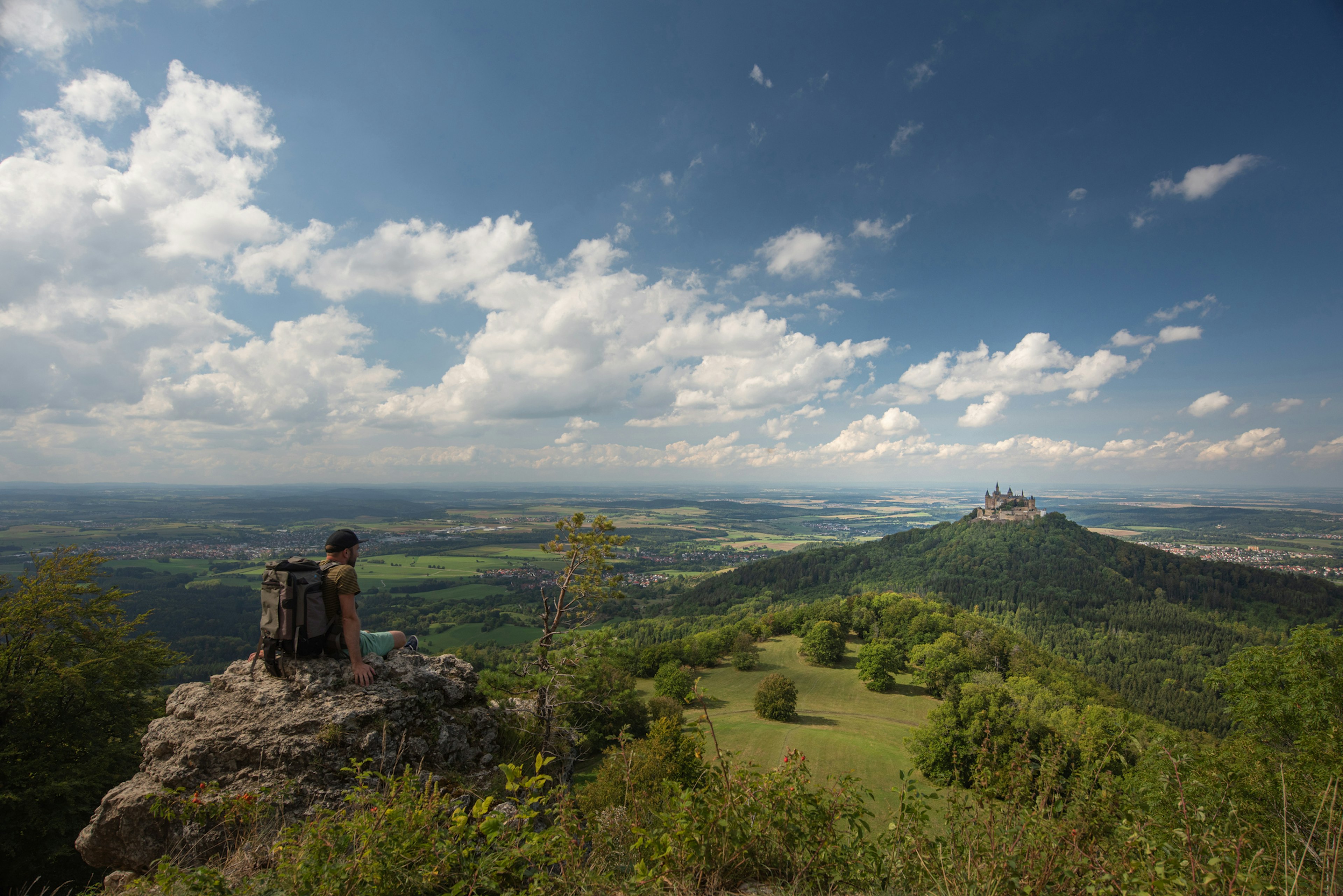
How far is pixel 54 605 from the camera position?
11438mm

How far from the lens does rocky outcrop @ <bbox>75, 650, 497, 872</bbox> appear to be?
5.20 metres

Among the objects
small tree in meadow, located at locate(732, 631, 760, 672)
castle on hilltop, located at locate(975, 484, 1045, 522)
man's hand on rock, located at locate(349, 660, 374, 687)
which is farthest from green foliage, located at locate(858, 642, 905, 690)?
castle on hilltop, located at locate(975, 484, 1045, 522)

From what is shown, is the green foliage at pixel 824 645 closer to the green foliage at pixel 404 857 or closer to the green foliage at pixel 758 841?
the green foliage at pixel 758 841

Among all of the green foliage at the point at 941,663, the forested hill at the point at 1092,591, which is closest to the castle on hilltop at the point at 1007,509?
the forested hill at the point at 1092,591

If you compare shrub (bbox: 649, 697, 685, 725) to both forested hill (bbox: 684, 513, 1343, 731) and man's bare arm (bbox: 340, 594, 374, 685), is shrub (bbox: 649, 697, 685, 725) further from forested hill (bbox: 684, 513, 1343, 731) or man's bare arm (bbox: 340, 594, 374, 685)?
forested hill (bbox: 684, 513, 1343, 731)

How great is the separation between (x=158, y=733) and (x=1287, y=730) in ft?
90.3

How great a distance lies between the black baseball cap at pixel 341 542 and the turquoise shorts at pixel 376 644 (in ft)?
4.13

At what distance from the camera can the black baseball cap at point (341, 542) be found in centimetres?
594

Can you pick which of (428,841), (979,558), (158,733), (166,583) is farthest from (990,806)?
(979,558)

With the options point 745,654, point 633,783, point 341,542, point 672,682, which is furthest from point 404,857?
point 745,654

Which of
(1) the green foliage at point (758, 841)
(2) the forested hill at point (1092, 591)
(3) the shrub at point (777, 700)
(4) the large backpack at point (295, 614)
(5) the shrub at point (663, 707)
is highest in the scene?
(4) the large backpack at point (295, 614)

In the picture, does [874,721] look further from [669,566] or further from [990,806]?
[669,566]

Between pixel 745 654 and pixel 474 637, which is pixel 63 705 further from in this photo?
pixel 474 637

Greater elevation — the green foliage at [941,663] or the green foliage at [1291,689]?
the green foliage at [1291,689]
